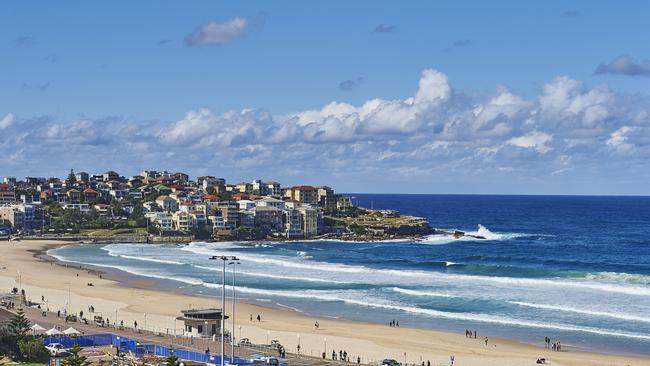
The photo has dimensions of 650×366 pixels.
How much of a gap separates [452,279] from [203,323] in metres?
38.4

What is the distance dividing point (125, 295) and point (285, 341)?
81.6 feet

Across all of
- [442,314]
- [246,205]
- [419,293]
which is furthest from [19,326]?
[246,205]

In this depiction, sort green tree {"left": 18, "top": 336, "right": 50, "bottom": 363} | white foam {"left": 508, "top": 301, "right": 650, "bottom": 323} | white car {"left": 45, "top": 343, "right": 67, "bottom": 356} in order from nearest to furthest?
green tree {"left": 18, "top": 336, "right": 50, "bottom": 363}
white car {"left": 45, "top": 343, "right": 67, "bottom": 356}
white foam {"left": 508, "top": 301, "right": 650, "bottom": 323}

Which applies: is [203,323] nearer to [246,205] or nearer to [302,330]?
[302,330]

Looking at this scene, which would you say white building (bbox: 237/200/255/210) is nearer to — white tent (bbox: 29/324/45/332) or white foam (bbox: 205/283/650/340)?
white foam (bbox: 205/283/650/340)

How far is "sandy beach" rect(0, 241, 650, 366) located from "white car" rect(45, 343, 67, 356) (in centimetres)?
1015

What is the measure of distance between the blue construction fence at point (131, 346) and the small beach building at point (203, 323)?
4.30 metres

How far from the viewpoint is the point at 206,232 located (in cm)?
14050

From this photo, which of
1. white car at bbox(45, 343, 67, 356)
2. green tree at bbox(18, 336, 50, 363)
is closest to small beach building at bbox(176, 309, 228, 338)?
white car at bbox(45, 343, 67, 356)

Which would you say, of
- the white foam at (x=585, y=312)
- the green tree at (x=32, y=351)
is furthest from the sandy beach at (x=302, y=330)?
the green tree at (x=32, y=351)

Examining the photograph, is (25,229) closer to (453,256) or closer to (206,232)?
(206,232)

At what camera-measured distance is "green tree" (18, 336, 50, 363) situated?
35.5 meters

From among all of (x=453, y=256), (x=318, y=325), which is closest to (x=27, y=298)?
(x=318, y=325)

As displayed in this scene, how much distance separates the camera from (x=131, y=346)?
4103 cm
